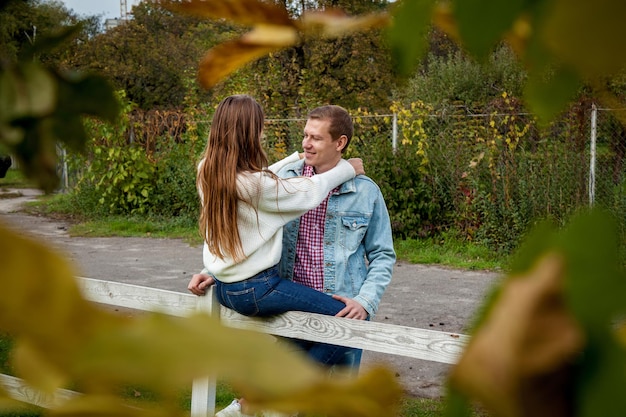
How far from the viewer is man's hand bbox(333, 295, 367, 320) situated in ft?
11.0

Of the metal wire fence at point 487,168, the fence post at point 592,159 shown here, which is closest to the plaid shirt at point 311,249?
the metal wire fence at point 487,168

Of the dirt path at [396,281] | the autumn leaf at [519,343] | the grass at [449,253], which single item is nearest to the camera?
the autumn leaf at [519,343]

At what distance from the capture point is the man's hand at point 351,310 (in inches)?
132

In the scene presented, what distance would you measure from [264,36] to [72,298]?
20 cm

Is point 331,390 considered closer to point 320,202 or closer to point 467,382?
point 467,382

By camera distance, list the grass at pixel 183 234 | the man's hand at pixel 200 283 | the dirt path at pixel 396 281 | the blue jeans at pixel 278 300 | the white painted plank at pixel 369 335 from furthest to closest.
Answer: the grass at pixel 183 234 < the dirt path at pixel 396 281 < the man's hand at pixel 200 283 < the blue jeans at pixel 278 300 < the white painted plank at pixel 369 335

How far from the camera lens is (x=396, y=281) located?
26.0 ft

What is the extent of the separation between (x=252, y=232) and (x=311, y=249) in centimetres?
34

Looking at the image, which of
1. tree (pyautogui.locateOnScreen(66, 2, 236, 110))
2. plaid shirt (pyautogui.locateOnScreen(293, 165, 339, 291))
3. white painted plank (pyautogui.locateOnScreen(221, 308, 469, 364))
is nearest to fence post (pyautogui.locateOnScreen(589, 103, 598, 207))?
plaid shirt (pyautogui.locateOnScreen(293, 165, 339, 291))

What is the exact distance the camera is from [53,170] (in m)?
0.35

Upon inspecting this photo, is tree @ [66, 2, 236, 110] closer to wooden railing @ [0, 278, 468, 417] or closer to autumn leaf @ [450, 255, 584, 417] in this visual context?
wooden railing @ [0, 278, 468, 417]

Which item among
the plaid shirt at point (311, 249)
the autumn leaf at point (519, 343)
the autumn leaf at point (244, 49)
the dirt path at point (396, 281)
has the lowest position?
the dirt path at point (396, 281)

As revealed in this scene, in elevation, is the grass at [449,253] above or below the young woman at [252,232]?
below

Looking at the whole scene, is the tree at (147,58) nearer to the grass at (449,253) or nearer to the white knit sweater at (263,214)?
the grass at (449,253)
